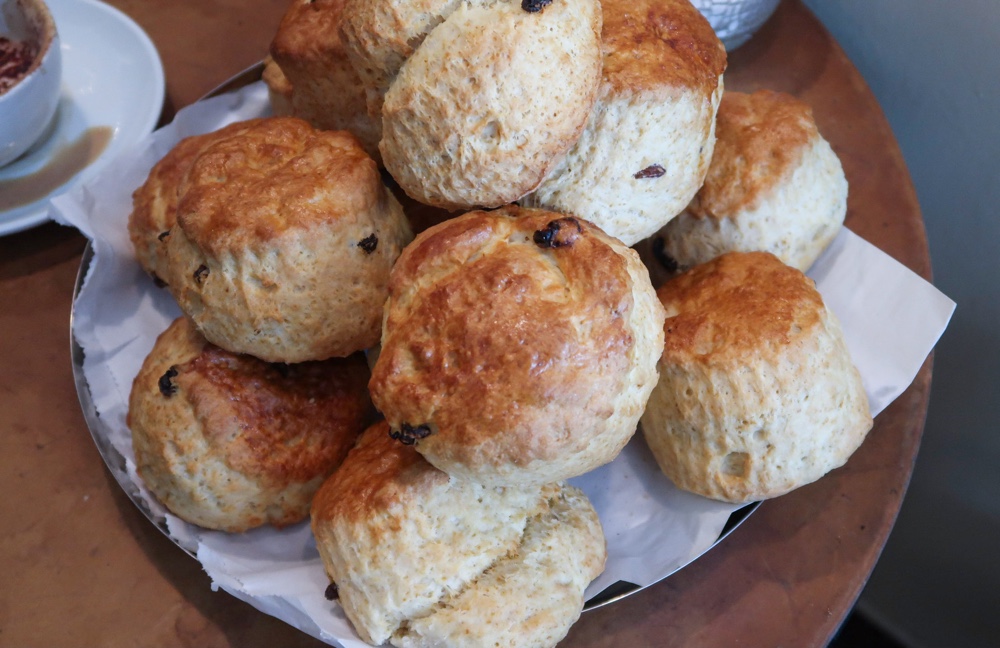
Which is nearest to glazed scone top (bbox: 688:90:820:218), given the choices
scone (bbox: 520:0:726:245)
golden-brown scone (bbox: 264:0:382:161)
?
scone (bbox: 520:0:726:245)

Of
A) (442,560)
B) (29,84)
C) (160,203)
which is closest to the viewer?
(442,560)

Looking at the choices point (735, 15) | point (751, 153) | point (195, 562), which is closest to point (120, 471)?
point (195, 562)

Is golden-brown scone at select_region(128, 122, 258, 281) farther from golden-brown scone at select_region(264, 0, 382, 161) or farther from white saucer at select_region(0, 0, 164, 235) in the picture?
white saucer at select_region(0, 0, 164, 235)

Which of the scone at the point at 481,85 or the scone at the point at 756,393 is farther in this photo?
the scone at the point at 756,393

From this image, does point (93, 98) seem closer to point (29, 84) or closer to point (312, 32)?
point (29, 84)

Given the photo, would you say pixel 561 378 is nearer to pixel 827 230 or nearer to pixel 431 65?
pixel 431 65

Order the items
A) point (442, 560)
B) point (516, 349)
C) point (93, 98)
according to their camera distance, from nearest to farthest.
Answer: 1. point (516, 349)
2. point (442, 560)
3. point (93, 98)

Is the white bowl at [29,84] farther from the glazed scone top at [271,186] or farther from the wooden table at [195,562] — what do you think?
the glazed scone top at [271,186]

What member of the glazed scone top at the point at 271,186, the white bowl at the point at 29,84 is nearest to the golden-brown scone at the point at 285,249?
the glazed scone top at the point at 271,186
